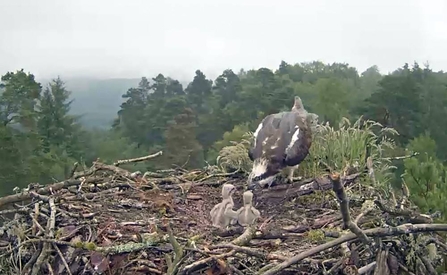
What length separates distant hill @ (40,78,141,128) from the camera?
21.9 m

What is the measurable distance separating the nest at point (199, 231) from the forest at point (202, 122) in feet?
2.30

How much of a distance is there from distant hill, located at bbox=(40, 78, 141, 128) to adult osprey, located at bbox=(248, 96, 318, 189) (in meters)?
17.1

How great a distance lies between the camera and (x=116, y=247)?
2.99 m

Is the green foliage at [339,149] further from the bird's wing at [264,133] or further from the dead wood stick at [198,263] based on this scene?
the dead wood stick at [198,263]

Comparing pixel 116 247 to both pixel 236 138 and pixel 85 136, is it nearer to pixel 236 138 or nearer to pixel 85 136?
pixel 236 138

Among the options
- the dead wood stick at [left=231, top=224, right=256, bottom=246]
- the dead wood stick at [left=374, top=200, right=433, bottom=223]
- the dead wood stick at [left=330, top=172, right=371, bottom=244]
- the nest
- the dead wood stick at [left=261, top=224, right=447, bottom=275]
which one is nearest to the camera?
the dead wood stick at [left=330, top=172, right=371, bottom=244]

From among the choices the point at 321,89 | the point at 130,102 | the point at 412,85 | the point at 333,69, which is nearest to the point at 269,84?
the point at 321,89

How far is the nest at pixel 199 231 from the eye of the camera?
269 centimetres

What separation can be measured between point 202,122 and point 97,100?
6.83 metres

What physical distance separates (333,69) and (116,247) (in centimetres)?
3705

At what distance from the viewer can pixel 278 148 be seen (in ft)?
12.9

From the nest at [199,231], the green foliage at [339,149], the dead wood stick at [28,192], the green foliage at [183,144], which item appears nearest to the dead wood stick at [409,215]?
the nest at [199,231]

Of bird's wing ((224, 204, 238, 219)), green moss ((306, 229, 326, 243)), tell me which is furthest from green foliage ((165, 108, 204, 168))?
green moss ((306, 229, 326, 243))

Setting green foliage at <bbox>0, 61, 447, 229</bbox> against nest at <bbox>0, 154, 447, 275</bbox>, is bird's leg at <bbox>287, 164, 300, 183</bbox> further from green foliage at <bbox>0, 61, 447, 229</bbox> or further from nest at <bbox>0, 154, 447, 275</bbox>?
green foliage at <bbox>0, 61, 447, 229</bbox>
